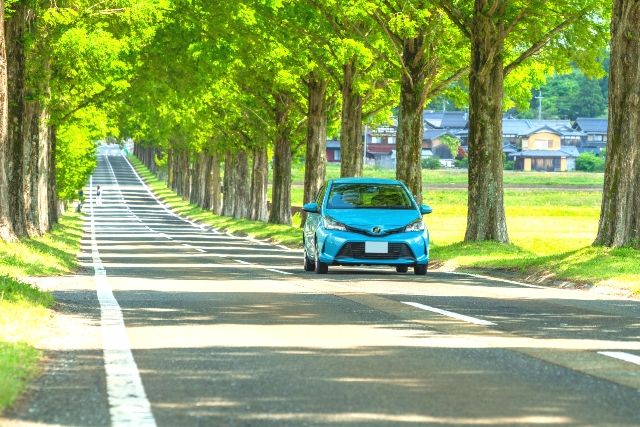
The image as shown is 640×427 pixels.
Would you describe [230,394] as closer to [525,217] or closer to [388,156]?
[525,217]

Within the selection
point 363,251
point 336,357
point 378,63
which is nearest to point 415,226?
point 363,251

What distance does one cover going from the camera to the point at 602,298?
1752cm

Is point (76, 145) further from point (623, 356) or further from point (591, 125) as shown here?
point (591, 125)

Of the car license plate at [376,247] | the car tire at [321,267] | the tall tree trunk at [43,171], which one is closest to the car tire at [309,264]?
the car tire at [321,267]

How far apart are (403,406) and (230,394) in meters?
1.11

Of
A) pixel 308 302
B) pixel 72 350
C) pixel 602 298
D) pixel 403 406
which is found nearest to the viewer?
pixel 403 406

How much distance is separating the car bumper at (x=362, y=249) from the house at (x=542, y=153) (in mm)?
146626

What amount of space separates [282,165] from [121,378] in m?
48.5

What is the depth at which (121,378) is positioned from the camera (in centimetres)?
875

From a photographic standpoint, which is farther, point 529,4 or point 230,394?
point 529,4

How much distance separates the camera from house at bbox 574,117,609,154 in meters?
174

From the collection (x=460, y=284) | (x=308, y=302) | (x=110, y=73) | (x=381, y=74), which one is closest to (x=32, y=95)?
(x=110, y=73)

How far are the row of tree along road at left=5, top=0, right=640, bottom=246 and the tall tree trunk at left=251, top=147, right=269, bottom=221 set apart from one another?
7.27m

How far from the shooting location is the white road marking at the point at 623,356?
9.84m
